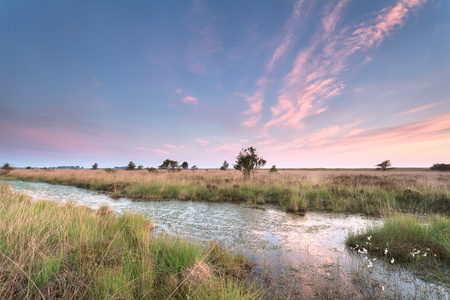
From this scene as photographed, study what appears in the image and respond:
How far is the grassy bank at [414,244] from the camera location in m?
3.71

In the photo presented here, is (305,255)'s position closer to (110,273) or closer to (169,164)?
(110,273)

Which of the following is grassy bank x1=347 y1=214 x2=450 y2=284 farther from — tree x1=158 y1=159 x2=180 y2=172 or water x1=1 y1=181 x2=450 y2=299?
tree x1=158 y1=159 x2=180 y2=172

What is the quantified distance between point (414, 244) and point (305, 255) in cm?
259

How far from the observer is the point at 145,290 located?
2416mm

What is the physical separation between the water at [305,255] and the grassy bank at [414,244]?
354mm

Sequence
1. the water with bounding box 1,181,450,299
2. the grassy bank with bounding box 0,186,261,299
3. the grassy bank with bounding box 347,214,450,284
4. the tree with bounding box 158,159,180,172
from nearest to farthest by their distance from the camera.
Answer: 1. the grassy bank with bounding box 0,186,261,299
2. the water with bounding box 1,181,450,299
3. the grassy bank with bounding box 347,214,450,284
4. the tree with bounding box 158,159,180,172

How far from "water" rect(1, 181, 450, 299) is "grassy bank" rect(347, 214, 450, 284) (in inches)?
13.9

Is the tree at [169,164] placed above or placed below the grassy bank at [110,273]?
above

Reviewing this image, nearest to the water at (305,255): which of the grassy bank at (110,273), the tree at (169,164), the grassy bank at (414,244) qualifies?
the grassy bank at (414,244)

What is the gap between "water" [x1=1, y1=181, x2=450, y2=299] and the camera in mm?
3014

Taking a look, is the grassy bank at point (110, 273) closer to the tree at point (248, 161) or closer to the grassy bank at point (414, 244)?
the grassy bank at point (414, 244)

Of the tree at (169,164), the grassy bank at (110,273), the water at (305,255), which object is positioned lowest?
the water at (305,255)

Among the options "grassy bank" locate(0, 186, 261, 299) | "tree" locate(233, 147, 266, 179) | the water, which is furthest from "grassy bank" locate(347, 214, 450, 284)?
"tree" locate(233, 147, 266, 179)

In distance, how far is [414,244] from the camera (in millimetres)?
4461
